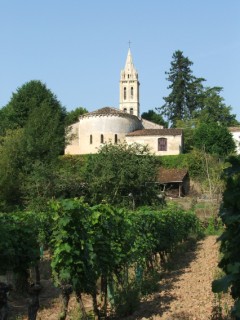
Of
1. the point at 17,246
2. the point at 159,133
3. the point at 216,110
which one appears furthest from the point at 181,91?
the point at 17,246

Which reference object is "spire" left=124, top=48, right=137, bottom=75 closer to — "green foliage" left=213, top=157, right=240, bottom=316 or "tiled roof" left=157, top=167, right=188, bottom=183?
"tiled roof" left=157, top=167, right=188, bottom=183

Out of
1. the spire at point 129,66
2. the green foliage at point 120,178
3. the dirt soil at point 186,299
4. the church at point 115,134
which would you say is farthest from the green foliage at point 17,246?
the spire at point 129,66

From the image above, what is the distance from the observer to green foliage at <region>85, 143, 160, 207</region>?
27344 millimetres

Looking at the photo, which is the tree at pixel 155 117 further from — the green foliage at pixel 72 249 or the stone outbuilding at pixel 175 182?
the green foliage at pixel 72 249

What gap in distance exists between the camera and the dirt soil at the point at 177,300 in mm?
8500

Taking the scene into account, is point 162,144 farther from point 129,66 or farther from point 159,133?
point 129,66

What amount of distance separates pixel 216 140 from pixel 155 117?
2865 cm

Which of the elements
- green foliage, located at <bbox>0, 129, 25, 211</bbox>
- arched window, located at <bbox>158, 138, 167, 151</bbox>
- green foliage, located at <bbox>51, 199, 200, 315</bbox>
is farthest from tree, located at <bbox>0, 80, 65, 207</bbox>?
green foliage, located at <bbox>51, 199, 200, 315</bbox>

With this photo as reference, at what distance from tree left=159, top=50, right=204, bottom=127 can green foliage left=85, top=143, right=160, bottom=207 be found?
39789mm

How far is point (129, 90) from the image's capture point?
253 ft

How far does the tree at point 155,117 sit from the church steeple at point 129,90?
3264mm

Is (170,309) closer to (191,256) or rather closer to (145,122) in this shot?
(191,256)

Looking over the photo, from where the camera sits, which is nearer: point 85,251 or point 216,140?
point 85,251

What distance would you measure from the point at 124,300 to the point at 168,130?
1682 inches
